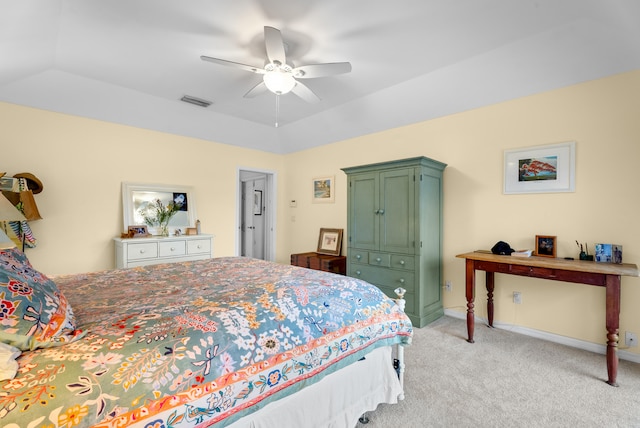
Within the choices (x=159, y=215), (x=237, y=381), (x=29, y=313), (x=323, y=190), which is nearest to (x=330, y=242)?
(x=323, y=190)

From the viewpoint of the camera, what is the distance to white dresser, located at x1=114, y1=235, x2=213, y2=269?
349 cm

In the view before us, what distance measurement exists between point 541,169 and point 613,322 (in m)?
1.44

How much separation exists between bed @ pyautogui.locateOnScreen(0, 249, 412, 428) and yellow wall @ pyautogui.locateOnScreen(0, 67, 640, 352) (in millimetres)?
1917

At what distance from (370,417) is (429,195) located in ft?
7.56

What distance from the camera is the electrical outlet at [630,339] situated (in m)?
2.41

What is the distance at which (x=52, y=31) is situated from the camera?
7.52 feet

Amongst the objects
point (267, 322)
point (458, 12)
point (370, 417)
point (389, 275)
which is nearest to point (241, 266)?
point (267, 322)

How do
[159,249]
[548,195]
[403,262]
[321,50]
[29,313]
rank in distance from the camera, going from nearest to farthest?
1. [29,313]
2. [321,50]
3. [548,195]
4. [403,262]
5. [159,249]

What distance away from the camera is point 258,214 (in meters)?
6.03

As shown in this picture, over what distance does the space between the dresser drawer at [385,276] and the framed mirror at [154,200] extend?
2523mm

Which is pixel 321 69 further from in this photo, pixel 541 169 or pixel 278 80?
pixel 541 169

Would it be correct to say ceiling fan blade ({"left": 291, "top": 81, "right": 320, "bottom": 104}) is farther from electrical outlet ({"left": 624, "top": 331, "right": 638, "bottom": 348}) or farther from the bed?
electrical outlet ({"left": 624, "top": 331, "right": 638, "bottom": 348})

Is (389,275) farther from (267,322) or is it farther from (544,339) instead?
(267,322)

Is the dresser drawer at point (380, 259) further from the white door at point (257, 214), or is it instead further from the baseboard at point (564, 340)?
the white door at point (257, 214)
